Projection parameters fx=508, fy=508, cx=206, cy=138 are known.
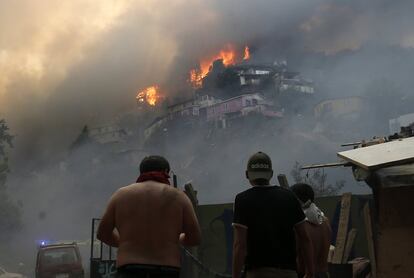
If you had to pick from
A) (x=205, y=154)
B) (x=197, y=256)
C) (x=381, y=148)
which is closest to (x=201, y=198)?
(x=205, y=154)

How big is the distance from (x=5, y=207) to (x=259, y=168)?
3885 cm

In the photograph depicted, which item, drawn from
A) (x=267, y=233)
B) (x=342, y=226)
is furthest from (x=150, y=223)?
(x=342, y=226)

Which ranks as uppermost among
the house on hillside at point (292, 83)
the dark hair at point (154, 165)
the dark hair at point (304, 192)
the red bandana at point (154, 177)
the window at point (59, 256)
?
the house on hillside at point (292, 83)

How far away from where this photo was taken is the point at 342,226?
7.27m

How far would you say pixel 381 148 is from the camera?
4352 millimetres

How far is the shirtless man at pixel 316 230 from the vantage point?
4.10 metres

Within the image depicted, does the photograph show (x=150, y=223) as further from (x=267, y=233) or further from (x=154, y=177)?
(x=267, y=233)

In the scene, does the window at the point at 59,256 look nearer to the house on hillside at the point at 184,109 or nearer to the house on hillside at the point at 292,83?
the house on hillside at the point at 292,83

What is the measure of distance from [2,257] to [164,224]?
1599 inches

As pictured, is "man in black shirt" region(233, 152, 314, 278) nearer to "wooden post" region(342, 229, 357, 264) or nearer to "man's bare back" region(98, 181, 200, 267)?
"man's bare back" region(98, 181, 200, 267)

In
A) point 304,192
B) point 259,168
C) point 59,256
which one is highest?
point 259,168

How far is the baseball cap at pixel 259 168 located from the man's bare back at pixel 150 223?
479 millimetres

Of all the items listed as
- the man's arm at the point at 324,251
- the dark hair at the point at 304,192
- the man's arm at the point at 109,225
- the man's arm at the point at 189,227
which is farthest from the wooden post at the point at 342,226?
the man's arm at the point at 109,225

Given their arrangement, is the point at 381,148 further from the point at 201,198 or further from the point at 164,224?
the point at 201,198
